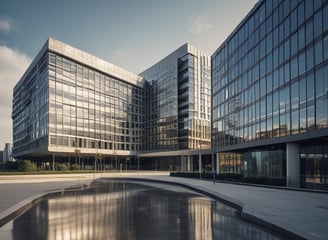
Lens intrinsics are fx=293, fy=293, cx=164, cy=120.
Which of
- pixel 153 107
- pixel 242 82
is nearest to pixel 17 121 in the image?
pixel 153 107

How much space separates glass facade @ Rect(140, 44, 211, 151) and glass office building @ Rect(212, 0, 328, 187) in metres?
40.6

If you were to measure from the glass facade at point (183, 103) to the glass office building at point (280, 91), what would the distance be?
40.6m

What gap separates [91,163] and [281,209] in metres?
82.6

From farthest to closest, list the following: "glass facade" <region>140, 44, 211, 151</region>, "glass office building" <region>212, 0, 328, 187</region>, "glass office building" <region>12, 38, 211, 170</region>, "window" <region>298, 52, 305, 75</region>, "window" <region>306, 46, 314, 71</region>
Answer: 1. "glass facade" <region>140, 44, 211, 151</region>
2. "glass office building" <region>12, 38, 211, 170</region>
3. "window" <region>298, 52, 305, 75</region>
4. "window" <region>306, 46, 314, 71</region>
5. "glass office building" <region>212, 0, 328, 187</region>

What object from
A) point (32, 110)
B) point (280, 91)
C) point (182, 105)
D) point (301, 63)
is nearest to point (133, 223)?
point (301, 63)

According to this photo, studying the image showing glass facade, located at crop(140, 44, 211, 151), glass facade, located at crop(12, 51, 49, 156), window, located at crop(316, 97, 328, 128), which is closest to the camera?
window, located at crop(316, 97, 328, 128)

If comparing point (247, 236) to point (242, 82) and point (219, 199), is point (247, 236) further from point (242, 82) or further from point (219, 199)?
point (242, 82)

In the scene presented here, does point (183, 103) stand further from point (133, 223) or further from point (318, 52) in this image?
point (133, 223)

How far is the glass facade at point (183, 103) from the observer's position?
3494 inches

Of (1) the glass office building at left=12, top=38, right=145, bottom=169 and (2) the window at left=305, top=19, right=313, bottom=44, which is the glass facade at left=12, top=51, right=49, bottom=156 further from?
(2) the window at left=305, top=19, right=313, bottom=44

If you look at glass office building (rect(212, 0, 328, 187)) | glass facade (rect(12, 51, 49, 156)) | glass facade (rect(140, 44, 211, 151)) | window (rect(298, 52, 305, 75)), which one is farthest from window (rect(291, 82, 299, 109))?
glass facade (rect(12, 51, 49, 156))

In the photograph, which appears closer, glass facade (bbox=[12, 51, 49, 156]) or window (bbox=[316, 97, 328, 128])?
window (bbox=[316, 97, 328, 128])

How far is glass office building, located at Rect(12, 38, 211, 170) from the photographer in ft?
249

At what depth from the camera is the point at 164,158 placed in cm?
9244
